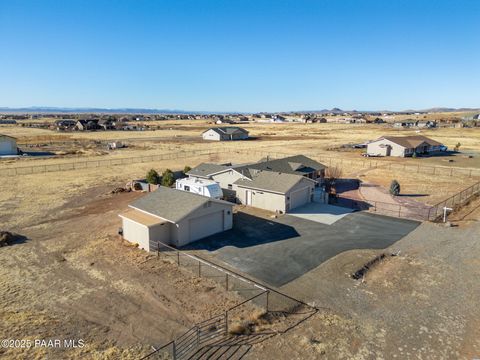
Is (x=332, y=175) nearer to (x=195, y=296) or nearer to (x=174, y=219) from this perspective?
(x=174, y=219)

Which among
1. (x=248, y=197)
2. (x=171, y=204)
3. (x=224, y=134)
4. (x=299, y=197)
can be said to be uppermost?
(x=224, y=134)

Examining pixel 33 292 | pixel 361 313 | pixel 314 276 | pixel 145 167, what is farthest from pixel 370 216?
pixel 145 167

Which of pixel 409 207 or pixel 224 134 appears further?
pixel 224 134

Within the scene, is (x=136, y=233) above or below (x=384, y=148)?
below

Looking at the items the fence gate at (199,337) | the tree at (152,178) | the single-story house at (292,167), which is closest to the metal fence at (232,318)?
the fence gate at (199,337)

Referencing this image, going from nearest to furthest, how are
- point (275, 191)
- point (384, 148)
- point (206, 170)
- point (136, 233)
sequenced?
point (136, 233)
point (275, 191)
point (206, 170)
point (384, 148)

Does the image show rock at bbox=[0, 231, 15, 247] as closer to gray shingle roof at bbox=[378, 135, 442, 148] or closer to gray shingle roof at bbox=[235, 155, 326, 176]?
gray shingle roof at bbox=[235, 155, 326, 176]

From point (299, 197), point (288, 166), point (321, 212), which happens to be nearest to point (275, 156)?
point (288, 166)

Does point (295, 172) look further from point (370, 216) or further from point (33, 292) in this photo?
point (33, 292)
